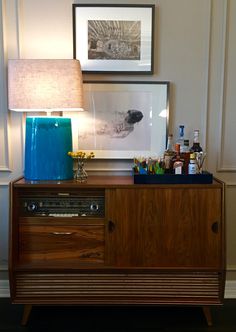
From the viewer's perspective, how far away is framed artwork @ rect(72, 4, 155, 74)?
2.11 meters

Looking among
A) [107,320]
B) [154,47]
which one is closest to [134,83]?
[154,47]

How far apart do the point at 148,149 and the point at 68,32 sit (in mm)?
928

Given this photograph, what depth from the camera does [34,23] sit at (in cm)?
212

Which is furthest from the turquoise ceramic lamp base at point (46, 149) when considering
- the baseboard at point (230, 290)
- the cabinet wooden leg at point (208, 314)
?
the baseboard at point (230, 290)

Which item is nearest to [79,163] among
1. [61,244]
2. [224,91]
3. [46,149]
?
[46,149]

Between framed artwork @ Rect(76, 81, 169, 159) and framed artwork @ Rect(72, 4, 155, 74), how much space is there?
0.38 ft

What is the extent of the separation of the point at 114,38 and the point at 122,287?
155 cm

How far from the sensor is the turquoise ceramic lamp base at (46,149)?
6.25ft

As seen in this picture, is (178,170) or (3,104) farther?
(3,104)

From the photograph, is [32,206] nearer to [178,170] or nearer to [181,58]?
[178,170]

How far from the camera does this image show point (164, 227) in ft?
6.00

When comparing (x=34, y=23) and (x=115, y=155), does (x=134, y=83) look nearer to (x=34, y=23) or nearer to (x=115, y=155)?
(x=115, y=155)

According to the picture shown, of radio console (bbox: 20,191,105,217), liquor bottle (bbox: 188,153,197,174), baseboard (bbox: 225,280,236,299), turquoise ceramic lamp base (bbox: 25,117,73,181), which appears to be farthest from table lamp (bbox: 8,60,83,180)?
baseboard (bbox: 225,280,236,299)

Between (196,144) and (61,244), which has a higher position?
(196,144)
